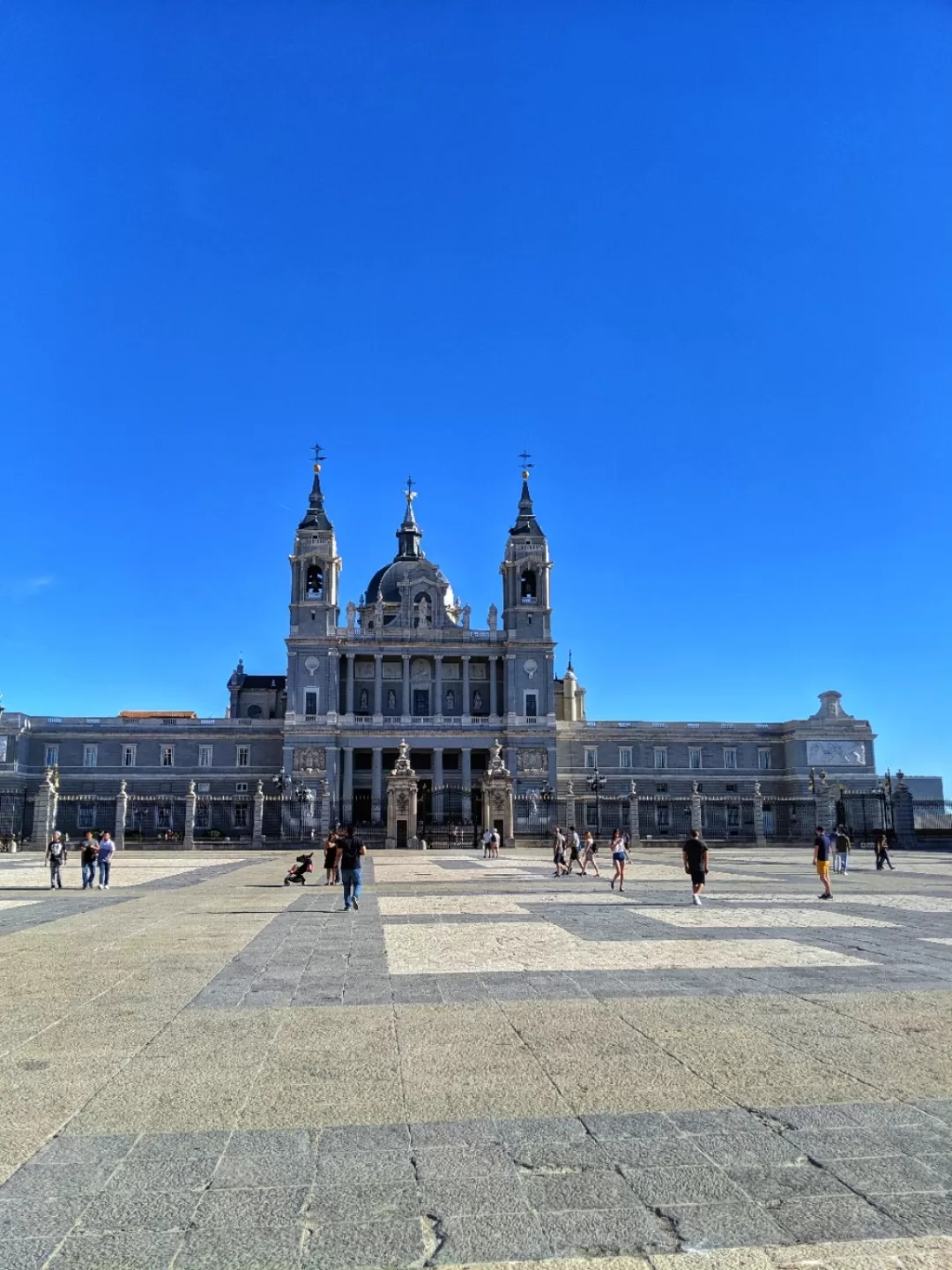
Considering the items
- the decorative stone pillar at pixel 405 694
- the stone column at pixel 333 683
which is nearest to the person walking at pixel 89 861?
the stone column at pixel 333 683

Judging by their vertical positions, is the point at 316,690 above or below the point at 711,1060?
above

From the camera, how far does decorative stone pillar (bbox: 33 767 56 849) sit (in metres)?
47.6

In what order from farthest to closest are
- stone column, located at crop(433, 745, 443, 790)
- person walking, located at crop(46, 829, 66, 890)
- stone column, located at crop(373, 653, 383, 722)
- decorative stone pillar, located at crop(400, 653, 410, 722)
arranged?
stone column, located at crop(373, 653, 383, 722) < decorative stone pillar, located at crop(400, 653, 410, 722) < stone column, located at crop(433, 745, 443, 790) < person walking, located at crop(46, 829, 66, 890)

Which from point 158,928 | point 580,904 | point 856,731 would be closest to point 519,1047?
point 158,928

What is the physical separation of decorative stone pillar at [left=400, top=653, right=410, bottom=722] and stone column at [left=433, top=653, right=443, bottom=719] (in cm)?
245

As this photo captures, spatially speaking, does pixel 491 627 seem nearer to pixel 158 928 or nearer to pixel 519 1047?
pixel 158 928

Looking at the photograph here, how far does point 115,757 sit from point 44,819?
95.3ft

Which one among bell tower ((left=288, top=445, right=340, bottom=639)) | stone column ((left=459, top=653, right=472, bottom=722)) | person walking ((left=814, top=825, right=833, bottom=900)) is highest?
bell tower ((left=288, top=445, right=340, bottom=639))

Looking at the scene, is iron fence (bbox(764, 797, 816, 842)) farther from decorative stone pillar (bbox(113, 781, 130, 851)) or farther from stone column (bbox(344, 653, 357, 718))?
decorative stone pillar (bbox(113, 781, 130, 851))

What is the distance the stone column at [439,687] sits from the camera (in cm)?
8138

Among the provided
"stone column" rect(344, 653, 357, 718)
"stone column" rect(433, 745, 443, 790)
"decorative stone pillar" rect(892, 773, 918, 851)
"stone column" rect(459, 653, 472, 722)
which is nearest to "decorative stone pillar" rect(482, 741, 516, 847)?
"decorative stone pillar" rect(892, 773, 918, 851)

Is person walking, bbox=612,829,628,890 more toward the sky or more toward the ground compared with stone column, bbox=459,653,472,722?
more toward the ground

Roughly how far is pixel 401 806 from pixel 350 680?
2933 centimetres

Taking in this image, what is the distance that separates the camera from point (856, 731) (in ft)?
261
